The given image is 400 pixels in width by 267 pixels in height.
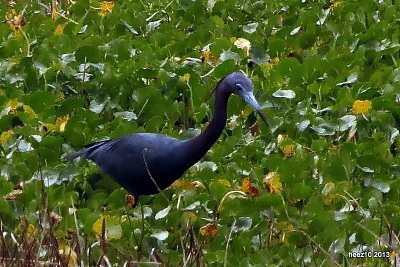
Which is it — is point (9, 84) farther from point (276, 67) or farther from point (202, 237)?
point (202, 237)

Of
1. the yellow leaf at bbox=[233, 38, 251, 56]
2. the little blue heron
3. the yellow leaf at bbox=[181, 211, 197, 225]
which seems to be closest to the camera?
the yellow leaf at bbox=[181, 211, 197, 225]

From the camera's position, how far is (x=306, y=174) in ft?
18.6

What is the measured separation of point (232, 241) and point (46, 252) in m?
0.81

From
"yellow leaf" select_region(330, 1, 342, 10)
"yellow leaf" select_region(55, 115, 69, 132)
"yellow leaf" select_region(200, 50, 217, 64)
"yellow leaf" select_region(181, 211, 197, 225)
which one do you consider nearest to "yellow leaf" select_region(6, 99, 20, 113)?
"yellow leaf" select_region(55, 115, 69, 132)

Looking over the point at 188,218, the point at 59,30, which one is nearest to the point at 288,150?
the point at 188,218

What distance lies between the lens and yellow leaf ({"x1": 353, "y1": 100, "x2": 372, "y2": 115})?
6227mm

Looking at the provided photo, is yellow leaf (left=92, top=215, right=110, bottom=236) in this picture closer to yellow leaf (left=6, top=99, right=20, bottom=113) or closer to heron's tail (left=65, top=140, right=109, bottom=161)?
heron's tail (left=65, top=140, right=109, bottom=161)

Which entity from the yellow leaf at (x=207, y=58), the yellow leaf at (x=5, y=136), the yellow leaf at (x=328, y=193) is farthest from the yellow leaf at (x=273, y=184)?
the yellow leaf at (x=207, y=58)

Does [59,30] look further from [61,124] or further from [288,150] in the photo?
[288,150]

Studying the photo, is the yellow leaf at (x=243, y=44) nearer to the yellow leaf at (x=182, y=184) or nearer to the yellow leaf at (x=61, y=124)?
the yellow leaf at (x=61, y=124)

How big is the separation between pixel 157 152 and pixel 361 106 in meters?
1.19

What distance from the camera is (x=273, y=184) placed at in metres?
5.43

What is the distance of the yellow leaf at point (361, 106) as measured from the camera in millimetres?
6227

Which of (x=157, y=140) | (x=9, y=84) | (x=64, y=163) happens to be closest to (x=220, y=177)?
(x=157, y=140)
